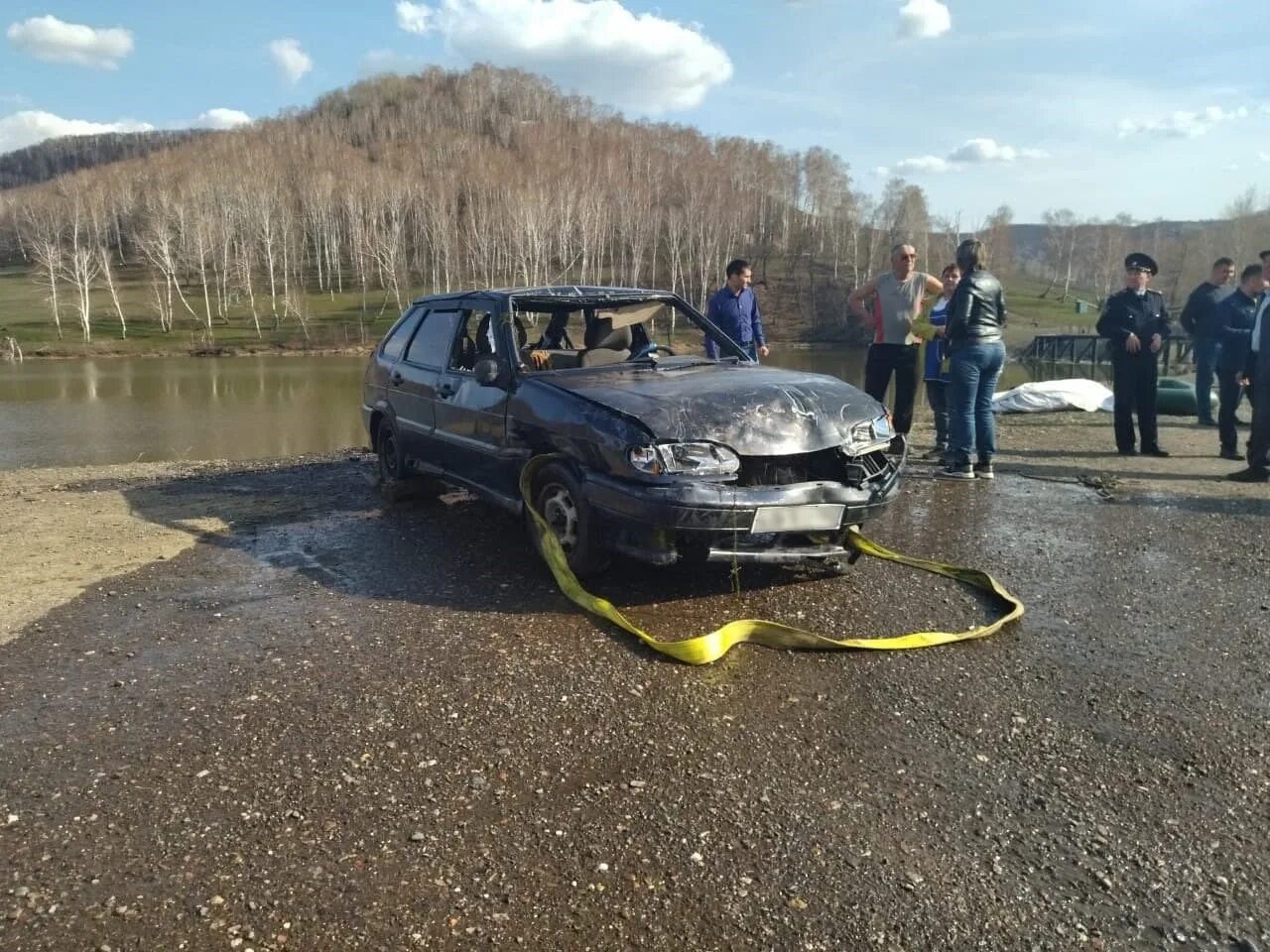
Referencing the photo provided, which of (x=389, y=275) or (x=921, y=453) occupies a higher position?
(x=389, y=275)

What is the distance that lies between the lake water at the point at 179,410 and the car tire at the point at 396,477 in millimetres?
8916

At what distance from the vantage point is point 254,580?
551 cm

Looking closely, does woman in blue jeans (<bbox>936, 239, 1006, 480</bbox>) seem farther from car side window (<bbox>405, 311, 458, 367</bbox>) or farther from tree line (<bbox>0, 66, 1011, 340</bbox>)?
tree line (<bbox>0, 66, 1011, 340</bbox>)

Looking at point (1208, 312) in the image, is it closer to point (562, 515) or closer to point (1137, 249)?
point (562, 515)

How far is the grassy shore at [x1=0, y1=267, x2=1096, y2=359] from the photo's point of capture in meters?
66.9

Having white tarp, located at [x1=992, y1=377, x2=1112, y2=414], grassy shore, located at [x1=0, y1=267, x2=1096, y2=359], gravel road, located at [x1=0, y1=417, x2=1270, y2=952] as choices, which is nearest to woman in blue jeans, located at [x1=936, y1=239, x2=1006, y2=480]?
gravel road, located at [x1=0, y1=417, x2=1270, y2=952]

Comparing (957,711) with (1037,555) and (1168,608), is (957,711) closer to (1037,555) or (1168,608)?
(1168,608)

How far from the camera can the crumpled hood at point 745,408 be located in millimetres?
4629

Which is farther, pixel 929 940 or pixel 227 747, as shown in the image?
pixel 227 747

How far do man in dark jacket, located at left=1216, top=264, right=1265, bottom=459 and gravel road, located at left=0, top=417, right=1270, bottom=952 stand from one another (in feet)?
15.9

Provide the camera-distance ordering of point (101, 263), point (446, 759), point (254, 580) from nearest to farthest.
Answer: point (446, 759)
point (254, 580)
point (101, 263)

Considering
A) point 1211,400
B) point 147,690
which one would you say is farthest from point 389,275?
point 147,690

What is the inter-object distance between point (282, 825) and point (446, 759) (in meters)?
0.58

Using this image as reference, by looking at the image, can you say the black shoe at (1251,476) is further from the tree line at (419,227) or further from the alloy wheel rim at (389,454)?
the tree line at (419,227)
